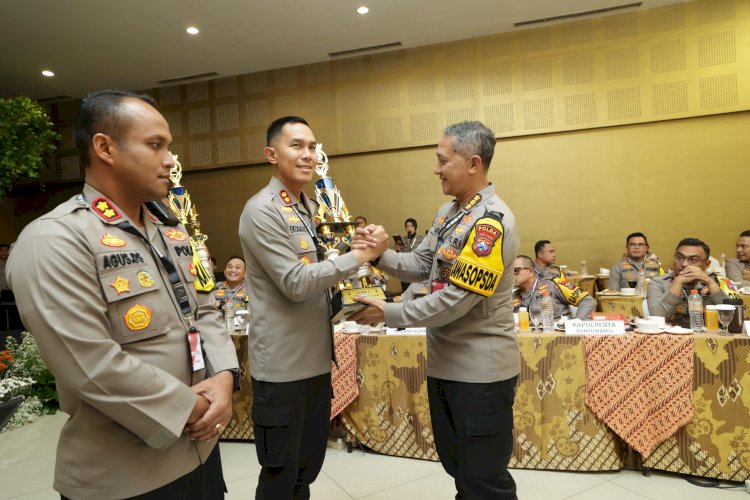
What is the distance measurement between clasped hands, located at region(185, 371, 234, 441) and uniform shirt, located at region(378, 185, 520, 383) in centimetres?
74

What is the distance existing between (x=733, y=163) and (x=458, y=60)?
4675mm

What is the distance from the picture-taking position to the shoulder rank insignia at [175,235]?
127 centimetres

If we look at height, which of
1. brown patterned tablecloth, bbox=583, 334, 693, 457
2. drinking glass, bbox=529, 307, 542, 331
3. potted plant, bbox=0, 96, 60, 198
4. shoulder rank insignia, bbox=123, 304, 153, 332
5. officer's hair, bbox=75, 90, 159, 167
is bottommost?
brown patterned tablecloth, bbox=583, 334, 693, 457

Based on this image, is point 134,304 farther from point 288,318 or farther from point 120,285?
point 288,318

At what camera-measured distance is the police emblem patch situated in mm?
1625

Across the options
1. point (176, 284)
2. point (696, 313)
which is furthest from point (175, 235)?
point (696, 313)

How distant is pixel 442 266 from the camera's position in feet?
6.07

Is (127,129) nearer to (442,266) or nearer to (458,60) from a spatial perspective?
(442,266)

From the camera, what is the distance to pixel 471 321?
1729 mm

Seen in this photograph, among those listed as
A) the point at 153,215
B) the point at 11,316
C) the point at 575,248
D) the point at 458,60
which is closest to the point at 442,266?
the point at 153,215

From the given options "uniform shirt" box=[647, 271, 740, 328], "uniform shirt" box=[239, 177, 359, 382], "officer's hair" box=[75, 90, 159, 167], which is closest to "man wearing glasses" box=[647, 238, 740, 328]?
"uniform shirt" box=[647, 271, 740, 328]

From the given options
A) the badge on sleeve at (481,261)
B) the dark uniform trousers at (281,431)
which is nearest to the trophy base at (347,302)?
the dark uniform trousers at (281,431)

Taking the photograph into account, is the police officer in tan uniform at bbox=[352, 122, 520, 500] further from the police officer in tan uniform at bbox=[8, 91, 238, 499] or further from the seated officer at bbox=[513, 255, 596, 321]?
the seated officer at bbox=[513, 255, 596, 321]

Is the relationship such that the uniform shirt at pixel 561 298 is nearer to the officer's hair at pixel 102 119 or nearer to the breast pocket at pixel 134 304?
the breast pocket at pixel 134 304
